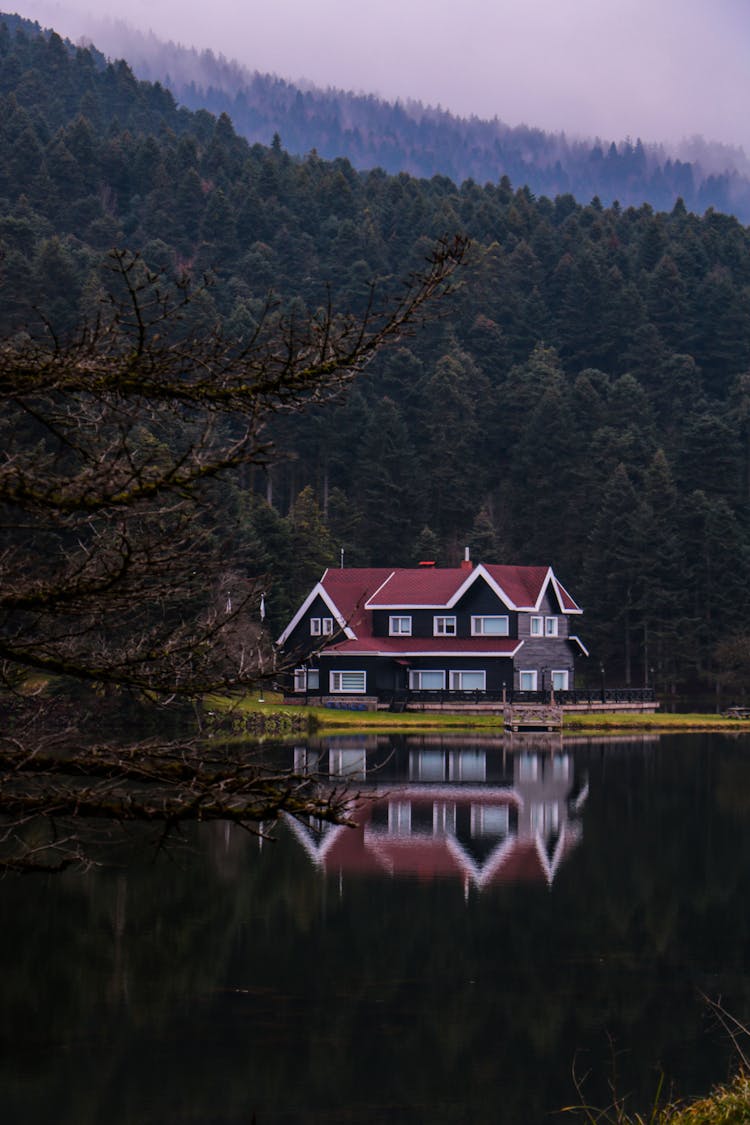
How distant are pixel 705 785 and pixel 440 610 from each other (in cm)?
3497

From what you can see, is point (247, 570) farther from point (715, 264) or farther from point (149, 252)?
point (715, 264)

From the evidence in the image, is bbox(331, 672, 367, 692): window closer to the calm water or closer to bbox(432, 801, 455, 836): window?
bbox(432, 801, 455, 836): window

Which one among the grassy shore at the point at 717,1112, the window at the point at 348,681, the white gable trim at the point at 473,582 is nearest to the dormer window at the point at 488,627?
the white gable trim at the point at 473,582

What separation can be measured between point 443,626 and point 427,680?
121 inches

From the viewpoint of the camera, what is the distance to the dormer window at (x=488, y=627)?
84875 millimetres

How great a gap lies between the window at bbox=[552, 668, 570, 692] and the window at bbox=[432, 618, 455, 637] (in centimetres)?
617

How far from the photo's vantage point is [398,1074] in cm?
1917

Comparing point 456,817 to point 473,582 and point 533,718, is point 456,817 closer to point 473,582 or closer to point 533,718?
point 533,718

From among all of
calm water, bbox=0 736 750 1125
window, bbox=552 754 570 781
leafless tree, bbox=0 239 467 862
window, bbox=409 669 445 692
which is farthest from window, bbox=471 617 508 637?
leafless tree, bbox=0 239 467 862

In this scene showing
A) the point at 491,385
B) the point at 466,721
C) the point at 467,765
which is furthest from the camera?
the point at 491,385

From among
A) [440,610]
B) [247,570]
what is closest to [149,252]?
[247,570]

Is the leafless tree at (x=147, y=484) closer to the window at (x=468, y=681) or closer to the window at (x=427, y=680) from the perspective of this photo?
the window at (x=468, y=681)

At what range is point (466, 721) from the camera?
77125 mm

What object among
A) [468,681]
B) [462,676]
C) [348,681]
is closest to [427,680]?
[462,676]
